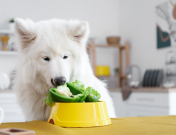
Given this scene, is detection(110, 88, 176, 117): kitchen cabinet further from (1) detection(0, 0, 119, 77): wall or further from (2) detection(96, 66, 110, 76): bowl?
(1) detection(0, 0, 119, 77): wall

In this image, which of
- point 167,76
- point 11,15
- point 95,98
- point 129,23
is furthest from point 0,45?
point 95,98

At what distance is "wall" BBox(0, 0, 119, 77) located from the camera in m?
4.54


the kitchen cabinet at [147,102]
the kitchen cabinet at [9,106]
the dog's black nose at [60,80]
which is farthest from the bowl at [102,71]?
the dog's black nose at [60,80]

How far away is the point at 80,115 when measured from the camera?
0.73 meters

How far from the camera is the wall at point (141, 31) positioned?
426cm

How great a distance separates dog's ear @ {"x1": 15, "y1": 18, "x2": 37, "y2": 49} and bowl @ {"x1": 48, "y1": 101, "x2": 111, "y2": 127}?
446 millimetres

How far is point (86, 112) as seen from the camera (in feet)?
2.43

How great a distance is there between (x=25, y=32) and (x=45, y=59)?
16 cm

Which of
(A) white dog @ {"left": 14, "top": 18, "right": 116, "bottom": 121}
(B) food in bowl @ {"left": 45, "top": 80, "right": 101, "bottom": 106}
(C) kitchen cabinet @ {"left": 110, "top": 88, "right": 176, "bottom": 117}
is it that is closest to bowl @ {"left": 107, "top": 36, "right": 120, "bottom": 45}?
(C) kitchen cabinet @ {"left": 110, "top": 88, "right": 176, "bottom": 117}

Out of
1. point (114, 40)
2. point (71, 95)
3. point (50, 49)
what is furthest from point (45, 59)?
point (114, 40)

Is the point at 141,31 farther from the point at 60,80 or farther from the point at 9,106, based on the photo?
the point at 60,80

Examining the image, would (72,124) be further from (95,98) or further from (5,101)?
(5,101)

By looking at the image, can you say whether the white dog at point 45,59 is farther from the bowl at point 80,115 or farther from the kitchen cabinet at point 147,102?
the kitchen cabinet at point 147,102

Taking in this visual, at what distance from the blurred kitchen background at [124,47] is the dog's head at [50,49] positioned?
226cm
